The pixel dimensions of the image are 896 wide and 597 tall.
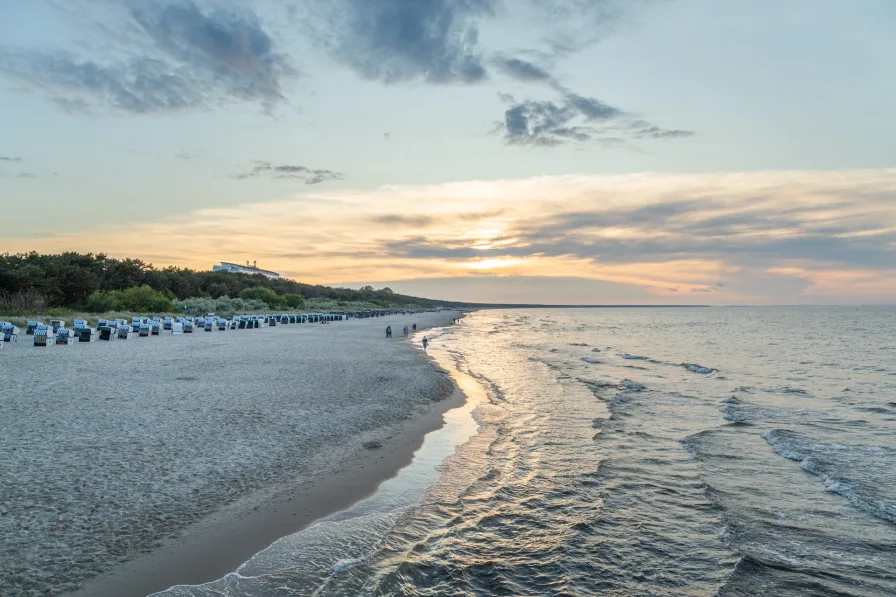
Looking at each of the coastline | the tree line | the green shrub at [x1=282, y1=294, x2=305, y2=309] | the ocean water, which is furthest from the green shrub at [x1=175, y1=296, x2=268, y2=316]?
the coastline

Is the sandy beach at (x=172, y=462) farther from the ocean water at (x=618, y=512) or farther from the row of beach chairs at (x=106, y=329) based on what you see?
the row of beach chairs at (x=106, y=329)

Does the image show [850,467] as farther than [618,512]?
Yes

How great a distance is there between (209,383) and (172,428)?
661 centimetres

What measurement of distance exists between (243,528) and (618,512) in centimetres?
578

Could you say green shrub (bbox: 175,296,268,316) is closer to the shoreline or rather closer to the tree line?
the tree line

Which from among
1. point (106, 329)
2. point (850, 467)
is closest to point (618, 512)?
point (850, 467)

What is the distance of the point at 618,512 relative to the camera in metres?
8.80

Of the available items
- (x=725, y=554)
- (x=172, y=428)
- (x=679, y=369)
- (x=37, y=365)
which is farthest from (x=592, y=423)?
(x=37, y=365)

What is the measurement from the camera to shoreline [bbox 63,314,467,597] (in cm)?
582

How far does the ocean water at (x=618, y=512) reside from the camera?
6.59m

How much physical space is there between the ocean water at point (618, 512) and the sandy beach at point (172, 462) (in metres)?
0.64

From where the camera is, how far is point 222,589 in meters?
5.81

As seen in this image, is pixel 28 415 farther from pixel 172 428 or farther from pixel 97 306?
pixel 97 306

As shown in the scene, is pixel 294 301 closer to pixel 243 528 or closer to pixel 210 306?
pixel 210 306
